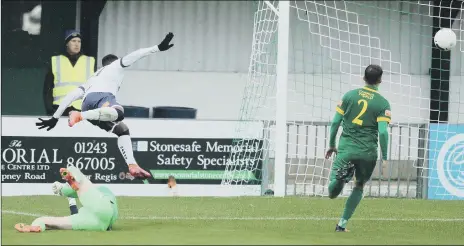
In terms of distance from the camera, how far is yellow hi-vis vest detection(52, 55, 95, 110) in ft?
64.8

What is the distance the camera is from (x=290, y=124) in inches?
819

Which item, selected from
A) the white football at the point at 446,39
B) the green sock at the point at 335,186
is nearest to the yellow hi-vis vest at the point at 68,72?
the white football at the point at 446,39

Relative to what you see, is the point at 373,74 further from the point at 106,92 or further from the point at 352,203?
the point at 106,92

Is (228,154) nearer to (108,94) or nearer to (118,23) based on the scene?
(108,94)

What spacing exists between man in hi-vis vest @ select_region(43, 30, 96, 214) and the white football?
20.1ft

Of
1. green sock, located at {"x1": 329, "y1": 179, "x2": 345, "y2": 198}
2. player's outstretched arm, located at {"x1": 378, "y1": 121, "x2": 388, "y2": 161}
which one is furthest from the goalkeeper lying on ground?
player's outstretched arm, located at {"x1": 378, "y1": 121, "x2": 388, "y2": 161}

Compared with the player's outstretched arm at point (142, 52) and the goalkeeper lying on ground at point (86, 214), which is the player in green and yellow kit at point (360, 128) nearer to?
the goalkeeper lying on ground at point (86, 214)

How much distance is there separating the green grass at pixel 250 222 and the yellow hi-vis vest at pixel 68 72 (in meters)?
2.61

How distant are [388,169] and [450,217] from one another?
4931 millimetres

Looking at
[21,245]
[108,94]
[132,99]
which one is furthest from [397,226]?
[132,99]

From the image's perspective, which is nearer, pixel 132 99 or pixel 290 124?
pixel 290 124

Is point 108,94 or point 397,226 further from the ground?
point 108,94

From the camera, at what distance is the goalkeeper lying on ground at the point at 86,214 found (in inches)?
481

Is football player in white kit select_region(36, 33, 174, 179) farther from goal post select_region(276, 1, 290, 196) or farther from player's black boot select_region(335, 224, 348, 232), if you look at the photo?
goal post select_region(276, 1, 290, 196)
